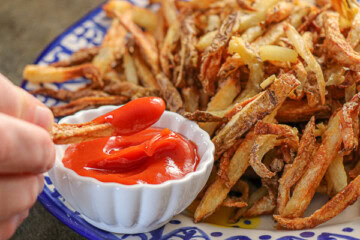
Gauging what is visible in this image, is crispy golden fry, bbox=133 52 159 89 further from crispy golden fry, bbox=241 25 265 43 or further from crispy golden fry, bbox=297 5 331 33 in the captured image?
crispy golden fry, bbox=297 5 331 33

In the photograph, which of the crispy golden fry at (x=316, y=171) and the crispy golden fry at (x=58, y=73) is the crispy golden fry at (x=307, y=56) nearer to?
the crispy golden fry at (x=316, y=171)

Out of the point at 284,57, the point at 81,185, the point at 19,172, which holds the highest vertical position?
the point at 19,172

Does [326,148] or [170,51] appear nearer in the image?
[326,148]

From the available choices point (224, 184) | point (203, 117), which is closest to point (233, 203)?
point (224, 184)

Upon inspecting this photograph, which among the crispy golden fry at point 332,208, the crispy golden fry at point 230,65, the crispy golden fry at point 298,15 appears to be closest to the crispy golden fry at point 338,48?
the crispy golden fry at point 298,15

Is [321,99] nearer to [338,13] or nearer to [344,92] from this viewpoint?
[344,92]

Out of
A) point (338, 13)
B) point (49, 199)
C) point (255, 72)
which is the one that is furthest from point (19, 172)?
point (338, 13)

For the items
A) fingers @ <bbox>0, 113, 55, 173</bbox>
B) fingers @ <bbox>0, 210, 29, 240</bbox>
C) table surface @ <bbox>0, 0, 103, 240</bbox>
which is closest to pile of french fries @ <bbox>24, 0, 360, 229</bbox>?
fingers @ <bbox>0, 210, 29, 240</bbox>
